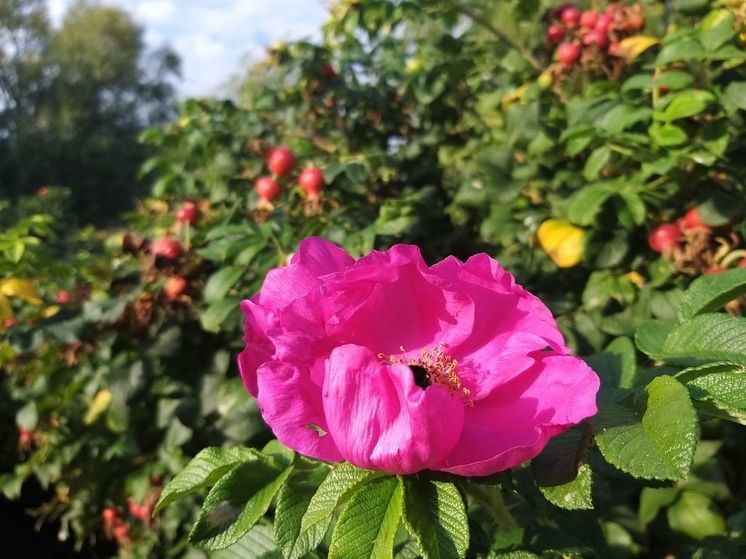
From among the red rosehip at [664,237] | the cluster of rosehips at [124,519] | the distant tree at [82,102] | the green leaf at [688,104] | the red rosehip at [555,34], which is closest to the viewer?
the green leaf at [688,104]

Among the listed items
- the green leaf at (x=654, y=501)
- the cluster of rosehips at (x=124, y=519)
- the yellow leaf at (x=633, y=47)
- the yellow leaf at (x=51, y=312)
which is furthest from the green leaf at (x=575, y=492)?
the cluster of rosehips at (x=124, y=519)

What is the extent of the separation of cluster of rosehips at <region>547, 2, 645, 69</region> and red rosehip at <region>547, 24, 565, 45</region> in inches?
1.0

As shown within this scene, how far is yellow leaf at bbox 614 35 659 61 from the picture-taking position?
1.49 meters

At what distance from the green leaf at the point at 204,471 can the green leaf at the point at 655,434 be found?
1.02 feet

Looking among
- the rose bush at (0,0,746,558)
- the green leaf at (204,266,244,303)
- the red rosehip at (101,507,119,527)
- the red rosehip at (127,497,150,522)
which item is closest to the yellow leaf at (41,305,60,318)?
the rose bush at (0,0,746,558)

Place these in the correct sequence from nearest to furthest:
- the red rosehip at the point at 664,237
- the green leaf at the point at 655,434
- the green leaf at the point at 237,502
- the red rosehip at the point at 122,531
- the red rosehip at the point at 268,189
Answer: the green leaf at the point at 655,434 → the green leaf at the point at 237,502 → the red rosehip at the point at 664,237 → the red rosehip at the point at 268,189 → the red rosehip at the point at 122,531

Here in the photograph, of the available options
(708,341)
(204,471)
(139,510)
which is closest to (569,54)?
(708,341)

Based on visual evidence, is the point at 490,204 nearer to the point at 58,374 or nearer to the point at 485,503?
the point at 485,503

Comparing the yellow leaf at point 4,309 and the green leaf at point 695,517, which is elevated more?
the yellow leaf at point 4,309

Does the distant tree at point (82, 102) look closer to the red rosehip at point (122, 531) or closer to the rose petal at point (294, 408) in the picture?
the red rosehip at point (122, 531)

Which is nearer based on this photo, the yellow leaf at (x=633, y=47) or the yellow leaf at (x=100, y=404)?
the yellow leaf at (x=633, y=47)

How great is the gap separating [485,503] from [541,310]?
0.75 ft

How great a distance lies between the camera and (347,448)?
19.9 inches

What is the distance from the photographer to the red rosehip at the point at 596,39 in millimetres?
1568
